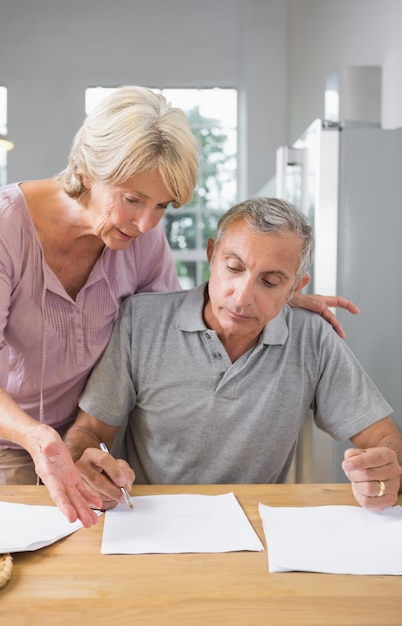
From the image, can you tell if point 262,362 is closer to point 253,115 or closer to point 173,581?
point 173,581

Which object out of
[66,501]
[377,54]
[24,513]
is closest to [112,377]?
[24,513]

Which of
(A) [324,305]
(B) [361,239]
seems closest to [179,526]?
(A) [324,305]

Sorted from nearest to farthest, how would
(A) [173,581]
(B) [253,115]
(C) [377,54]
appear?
(A) [173,581], (C) [377,54], (B) [253,115]

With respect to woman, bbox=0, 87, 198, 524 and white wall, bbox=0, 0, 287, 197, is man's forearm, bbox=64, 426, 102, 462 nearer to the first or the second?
woman, bbox=0, 87, 198, 524

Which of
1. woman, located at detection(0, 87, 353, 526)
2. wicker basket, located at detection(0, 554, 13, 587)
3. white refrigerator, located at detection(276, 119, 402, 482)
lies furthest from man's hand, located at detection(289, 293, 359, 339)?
wicker basket, located at detection(0, 554, 13, 587)

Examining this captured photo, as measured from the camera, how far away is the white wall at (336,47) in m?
2.97

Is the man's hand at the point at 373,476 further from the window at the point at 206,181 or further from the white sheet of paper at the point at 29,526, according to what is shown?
the window at the point at 206,181

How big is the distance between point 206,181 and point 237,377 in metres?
5.38

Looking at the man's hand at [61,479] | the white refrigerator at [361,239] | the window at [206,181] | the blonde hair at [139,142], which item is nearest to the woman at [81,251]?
the blonde hair at [139,142]

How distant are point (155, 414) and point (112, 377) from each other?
13 centimetres

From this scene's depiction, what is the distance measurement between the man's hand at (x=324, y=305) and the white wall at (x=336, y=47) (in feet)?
4.52

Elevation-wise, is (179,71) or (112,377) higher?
(179,71)

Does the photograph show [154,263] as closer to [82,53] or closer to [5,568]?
[5,568]

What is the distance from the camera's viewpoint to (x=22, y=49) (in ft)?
21.2
